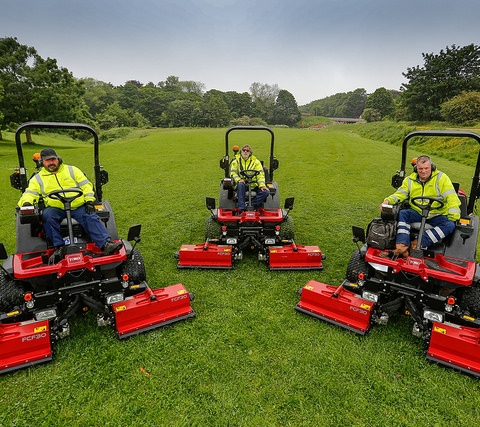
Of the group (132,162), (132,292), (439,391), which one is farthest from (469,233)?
(132,162)

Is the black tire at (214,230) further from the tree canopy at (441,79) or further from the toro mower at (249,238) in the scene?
the tree canopy at (441,79)

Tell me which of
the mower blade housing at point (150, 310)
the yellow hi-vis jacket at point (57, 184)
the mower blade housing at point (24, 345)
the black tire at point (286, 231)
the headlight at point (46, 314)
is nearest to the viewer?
the mower blade housing at point (24, 345)

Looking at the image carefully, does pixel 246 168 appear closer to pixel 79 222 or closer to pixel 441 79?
pixel 79 222

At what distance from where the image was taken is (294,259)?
5.65 meters

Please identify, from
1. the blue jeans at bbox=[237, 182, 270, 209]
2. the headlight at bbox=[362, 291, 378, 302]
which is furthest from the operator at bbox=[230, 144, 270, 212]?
the headlight at bbox=[362, 291, 378, 302]

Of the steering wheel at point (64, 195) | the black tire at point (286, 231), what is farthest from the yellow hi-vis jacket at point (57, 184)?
the black tire at point (286, 231)

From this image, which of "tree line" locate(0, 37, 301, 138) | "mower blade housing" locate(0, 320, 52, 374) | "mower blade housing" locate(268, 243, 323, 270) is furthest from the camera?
"tree line" locate(0, 37, 301, 138)

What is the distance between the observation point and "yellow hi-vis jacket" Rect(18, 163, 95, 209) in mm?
4418

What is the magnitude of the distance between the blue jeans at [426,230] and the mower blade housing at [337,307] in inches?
39.3

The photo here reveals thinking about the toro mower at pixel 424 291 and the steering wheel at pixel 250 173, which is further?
the steering wheel at pixel 250 173

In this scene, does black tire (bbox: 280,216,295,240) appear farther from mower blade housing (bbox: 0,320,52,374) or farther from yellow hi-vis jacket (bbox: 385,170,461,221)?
mower blade housing (bbox: 0,320,52,374)

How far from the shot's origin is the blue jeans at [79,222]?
4250 mm

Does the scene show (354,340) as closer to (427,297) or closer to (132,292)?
(427,297)

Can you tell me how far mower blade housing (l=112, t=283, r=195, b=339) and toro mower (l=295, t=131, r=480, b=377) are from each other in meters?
1.56
